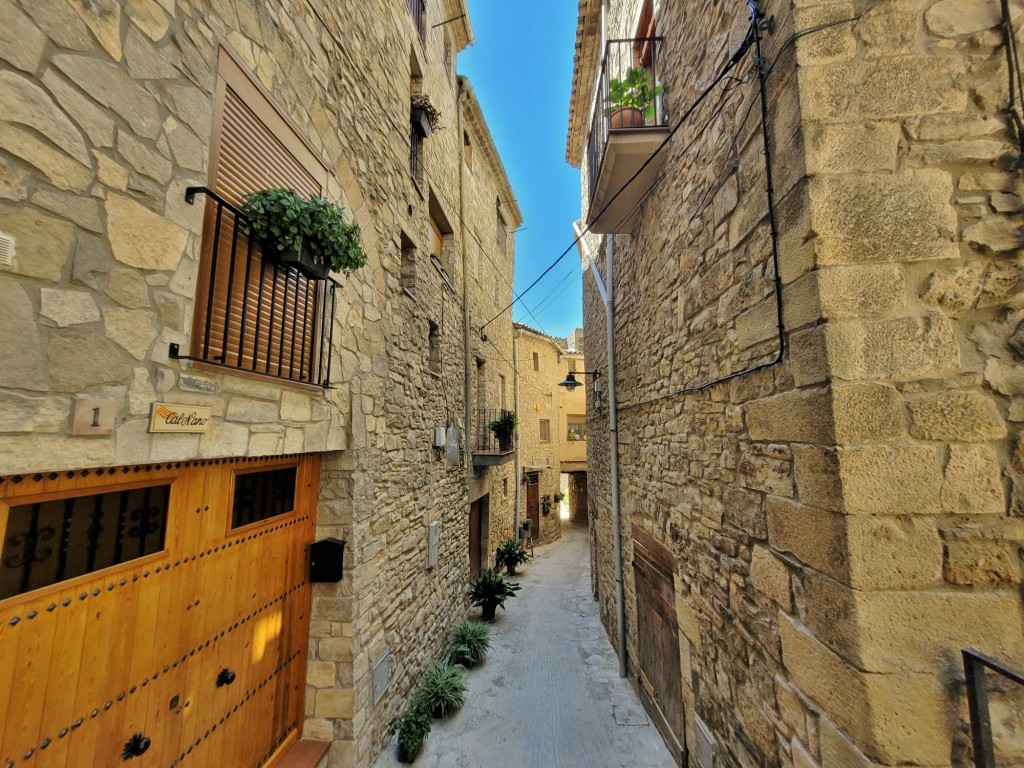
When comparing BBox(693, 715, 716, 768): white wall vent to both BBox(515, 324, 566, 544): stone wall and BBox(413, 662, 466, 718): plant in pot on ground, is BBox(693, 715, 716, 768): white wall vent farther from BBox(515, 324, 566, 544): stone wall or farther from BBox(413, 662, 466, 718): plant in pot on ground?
BBox(515, 324, 566, 544): stone wall

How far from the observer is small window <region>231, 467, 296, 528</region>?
8.39 ft

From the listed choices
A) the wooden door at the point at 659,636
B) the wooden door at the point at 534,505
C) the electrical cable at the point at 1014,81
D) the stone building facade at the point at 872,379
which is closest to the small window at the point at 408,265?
the stone building facade at the point at 872,379

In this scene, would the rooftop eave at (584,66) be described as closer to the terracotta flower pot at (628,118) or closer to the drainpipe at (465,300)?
the drainpipe at (465,300)

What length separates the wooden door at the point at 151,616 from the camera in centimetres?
151

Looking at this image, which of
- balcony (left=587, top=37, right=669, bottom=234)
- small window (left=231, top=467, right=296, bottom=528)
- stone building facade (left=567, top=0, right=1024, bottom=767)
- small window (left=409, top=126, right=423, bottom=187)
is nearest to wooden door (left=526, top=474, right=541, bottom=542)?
small window (left=409, top=126, right=423, bottom=187)

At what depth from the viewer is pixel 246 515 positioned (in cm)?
260

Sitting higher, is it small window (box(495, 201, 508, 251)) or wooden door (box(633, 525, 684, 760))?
small window (box(495, 201, 508, 251))

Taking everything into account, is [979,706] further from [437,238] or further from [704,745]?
[437,238]

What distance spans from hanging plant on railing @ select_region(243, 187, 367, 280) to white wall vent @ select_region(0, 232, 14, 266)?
42.0 inches

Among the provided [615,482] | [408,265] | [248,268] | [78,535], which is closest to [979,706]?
[78,535]

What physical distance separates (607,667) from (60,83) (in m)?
7.11

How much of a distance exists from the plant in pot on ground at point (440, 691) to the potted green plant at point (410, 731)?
8.7 inches

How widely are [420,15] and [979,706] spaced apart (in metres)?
8.86

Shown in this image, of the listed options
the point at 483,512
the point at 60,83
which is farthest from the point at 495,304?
the point at 60,83
